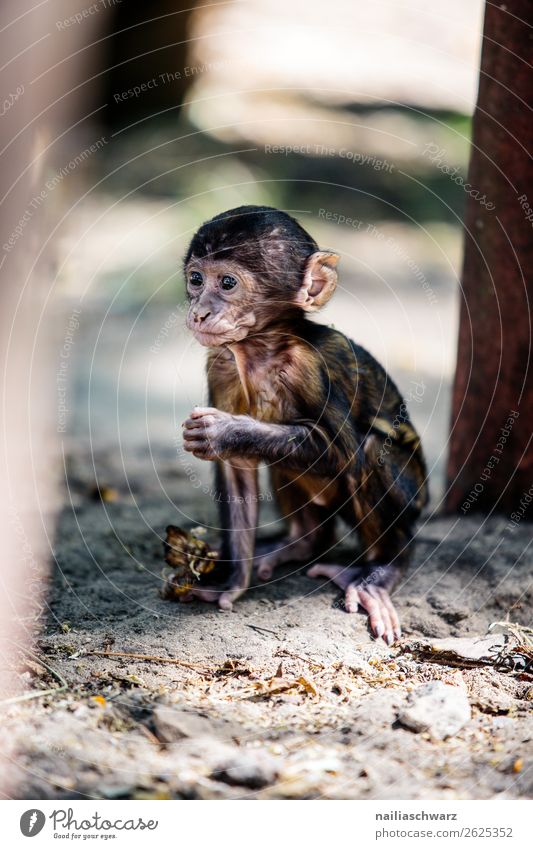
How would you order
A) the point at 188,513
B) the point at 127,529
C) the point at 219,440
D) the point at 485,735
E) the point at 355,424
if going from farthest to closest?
the point at 188,513 → the point at 127,529 → the point at 355,424 → the point at 219,440 → the point at 485,735

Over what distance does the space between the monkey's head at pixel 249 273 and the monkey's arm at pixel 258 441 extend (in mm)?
472

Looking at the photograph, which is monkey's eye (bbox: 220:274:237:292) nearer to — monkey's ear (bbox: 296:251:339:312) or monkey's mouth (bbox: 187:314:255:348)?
monkey's mouth (bbox: 187:314:255:348)

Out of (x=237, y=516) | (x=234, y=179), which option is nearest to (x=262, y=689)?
(x=237, y=516)

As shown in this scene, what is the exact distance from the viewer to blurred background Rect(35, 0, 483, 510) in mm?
10250

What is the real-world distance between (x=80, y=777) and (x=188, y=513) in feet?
11.7

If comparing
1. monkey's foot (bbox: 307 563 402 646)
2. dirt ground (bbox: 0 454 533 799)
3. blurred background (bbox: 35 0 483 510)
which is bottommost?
dirt ground (bbox: 0 454 533 799)

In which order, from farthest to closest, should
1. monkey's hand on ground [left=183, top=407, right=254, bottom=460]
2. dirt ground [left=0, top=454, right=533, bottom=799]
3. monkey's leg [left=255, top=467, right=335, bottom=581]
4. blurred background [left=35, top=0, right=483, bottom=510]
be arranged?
blurred background [left=35, top=0, right=483, bottom=510]
monkey's leg [left=255, top=467, right=335, bottom=581]
monkey's hand on ground [left=183, top=407, right=254, bottom=460]
dirt ground [left=0, top=454, right=533, bottom=799]

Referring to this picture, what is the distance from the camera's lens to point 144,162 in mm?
15297

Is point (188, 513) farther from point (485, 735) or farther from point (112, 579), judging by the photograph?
point (485, 735)

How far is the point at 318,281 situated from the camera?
5.18 metres

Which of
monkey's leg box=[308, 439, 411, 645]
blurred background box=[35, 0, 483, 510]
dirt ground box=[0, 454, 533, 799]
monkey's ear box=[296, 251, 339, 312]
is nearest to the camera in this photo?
dirt ground box=[0, 454, 533, 799]

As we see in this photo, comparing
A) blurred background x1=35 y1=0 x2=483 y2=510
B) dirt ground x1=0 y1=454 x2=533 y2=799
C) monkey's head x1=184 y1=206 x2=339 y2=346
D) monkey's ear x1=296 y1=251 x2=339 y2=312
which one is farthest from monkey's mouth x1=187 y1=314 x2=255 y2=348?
blurred background x1=35 y1=0 x2=483 y2=510

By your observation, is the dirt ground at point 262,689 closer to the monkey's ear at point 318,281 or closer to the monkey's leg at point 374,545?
the monkey's leg at point 374,545

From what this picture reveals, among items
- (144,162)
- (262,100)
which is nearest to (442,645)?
(144,162)
